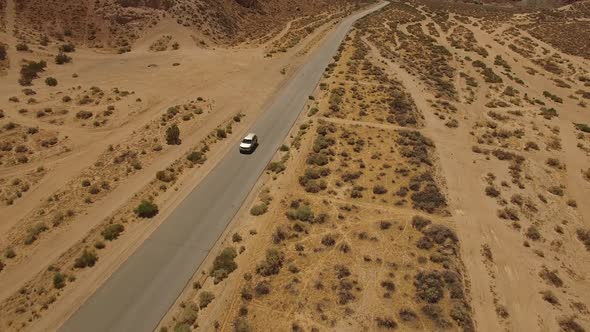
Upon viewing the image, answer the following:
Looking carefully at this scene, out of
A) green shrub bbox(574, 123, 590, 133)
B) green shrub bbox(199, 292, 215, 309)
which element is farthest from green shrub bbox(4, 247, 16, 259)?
green shrub bbox(574, 123, 590, 133)

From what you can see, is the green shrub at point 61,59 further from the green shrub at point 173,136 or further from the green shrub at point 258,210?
the green shrub at point 258,210

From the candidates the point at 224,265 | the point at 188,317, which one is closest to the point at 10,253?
the point at 188,317

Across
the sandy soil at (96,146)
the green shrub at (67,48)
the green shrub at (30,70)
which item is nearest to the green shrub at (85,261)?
the sandy soil at (96,146)

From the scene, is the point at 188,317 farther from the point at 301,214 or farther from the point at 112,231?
the point at 301,214

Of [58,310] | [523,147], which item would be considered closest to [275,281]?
[58,310]

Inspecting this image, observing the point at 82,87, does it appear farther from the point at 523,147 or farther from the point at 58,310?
the point at 523,147

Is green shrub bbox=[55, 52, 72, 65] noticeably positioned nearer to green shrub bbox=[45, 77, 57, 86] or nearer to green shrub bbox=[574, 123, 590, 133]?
green shrub bbox=[45, 77, 57, 86]
